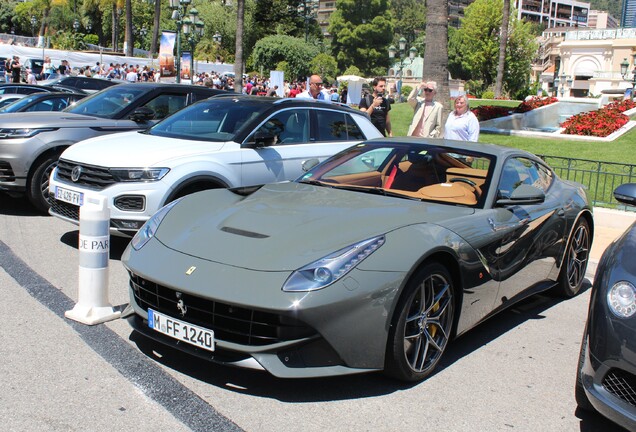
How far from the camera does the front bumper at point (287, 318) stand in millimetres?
3365

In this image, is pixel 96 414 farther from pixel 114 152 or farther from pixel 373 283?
pixel 114 152

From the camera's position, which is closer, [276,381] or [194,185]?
[276,381]

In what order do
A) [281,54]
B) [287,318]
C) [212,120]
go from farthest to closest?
[281,54] → [212,120] → [287,318]

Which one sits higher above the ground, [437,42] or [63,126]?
[437,42]

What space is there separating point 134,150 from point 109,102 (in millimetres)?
3064

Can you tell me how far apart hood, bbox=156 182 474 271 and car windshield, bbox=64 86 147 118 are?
15.9ft

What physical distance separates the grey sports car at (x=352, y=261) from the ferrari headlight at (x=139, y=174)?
5.62 feet

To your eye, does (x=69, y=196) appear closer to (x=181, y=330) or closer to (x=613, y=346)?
(x=181, y=330)

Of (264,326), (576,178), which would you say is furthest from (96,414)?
(576,178)

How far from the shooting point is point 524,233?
4902 millimetres

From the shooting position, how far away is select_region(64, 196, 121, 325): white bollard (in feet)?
15.1

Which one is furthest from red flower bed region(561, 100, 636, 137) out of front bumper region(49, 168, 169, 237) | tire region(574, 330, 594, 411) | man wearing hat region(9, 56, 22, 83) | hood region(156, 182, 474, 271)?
man wearing hat region(9, 56, 22, 83)

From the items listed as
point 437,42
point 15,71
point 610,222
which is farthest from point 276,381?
point 15,71

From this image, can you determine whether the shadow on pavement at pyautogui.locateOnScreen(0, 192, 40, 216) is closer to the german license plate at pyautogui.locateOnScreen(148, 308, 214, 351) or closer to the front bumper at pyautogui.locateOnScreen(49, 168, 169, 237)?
the front bumper at pyautogui.locateOnScreen(49, 168, 169, 237)
